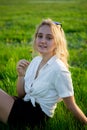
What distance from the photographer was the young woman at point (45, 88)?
3.80 m

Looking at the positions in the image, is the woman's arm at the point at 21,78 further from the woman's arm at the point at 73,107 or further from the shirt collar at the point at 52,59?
the woman's arm at the point at 73,107

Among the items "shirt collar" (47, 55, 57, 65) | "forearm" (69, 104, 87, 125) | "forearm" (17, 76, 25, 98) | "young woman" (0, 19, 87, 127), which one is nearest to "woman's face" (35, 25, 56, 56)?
"young woman" (0, 19, 87, 127)

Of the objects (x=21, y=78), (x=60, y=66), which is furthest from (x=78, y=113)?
(x=21, y=78)

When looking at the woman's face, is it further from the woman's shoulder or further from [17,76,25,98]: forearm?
[17,76,25,98]: forearm

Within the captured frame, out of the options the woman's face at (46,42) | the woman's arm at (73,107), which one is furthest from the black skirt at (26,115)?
the woman's face at (46,42)

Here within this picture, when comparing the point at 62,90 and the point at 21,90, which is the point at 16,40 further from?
the point at 62,90

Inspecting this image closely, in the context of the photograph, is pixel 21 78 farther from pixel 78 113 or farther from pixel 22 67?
pixel 78 113

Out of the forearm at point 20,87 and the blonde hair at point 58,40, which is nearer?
the blonde hair at point 58,40

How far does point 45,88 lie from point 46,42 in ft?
1.65

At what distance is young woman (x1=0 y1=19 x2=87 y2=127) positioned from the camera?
12.5 ft

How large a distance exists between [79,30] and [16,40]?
11.5 feet

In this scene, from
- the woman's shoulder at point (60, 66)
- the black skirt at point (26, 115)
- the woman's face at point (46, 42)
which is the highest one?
the woman's face at point (46, 42)

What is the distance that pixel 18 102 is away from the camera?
401 cm

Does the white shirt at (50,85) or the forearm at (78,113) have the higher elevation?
the white shirt at (50,85)
